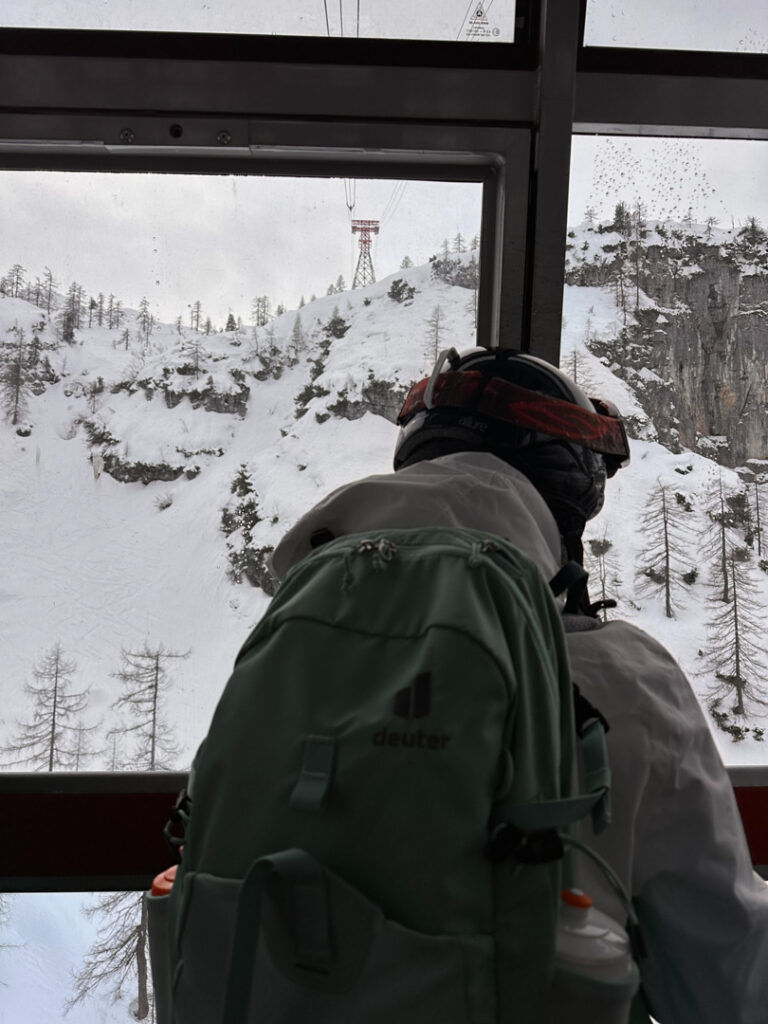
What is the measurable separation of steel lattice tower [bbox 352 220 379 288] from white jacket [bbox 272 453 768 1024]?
106cm

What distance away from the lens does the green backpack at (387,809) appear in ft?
2.46

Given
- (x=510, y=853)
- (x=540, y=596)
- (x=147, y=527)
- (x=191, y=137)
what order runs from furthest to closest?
(x=147, y=527) < (x=191, y=137) < (x=540, y=596) < (x=510, y=853)

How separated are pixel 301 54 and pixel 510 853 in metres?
1.66

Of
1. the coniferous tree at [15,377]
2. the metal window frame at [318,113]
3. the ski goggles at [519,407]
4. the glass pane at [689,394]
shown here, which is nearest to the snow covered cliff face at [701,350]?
the glass pane at [689,394]

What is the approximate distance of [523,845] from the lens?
2.45ft

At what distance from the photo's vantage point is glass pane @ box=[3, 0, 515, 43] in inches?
71.7

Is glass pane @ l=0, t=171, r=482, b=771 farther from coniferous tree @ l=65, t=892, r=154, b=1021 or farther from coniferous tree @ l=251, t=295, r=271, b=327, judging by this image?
coniferous tree @ l=65, t=892, r=154, b=1021

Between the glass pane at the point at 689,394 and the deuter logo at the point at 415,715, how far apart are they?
1282 mm

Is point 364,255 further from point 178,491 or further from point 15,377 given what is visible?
point 15,377

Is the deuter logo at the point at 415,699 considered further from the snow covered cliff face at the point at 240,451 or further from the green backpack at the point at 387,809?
the snow covered cliff face at the point at 240,451

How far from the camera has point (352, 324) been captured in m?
1.97

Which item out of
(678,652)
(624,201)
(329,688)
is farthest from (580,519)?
(624,201)

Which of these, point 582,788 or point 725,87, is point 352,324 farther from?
point 582,788

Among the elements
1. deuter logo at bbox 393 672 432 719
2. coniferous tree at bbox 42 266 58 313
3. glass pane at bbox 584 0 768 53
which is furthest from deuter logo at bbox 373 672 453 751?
glass pane at bbox 584 0 768 53
